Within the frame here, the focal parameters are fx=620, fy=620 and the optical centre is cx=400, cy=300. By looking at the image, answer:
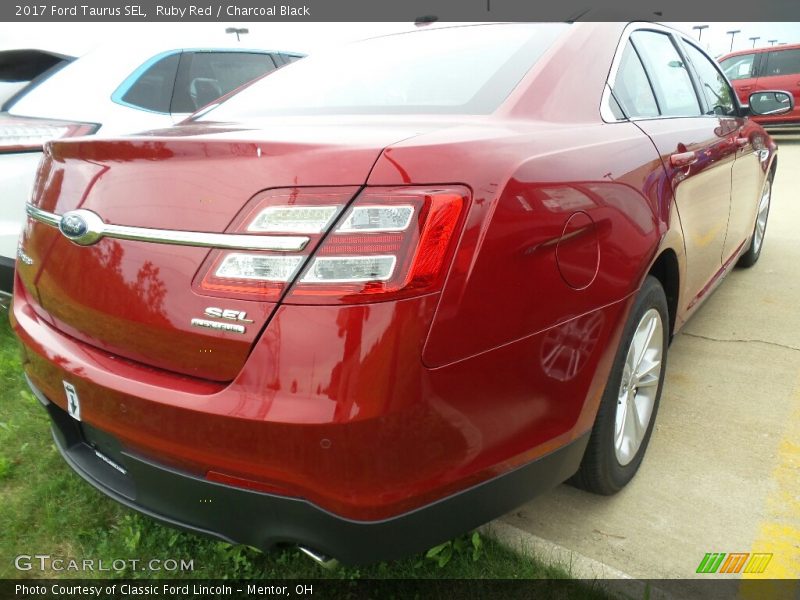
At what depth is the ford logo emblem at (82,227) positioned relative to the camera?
4.60 feet

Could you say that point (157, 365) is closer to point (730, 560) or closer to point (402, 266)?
point (402, 266)

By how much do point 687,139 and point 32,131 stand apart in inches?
115

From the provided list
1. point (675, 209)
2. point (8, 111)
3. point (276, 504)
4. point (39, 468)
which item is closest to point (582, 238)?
point (675, 209)

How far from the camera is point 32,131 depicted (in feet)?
9.80

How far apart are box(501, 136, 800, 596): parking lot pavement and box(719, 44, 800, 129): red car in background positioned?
1102 cm

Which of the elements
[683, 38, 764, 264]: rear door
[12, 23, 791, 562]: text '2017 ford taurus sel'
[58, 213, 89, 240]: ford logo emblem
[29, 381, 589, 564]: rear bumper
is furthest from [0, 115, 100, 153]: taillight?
[683, 38, 764, 264]: rear door

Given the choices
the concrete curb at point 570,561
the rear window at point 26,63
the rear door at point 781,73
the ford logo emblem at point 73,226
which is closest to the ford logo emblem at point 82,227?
the ford logo emblem at point 73,226

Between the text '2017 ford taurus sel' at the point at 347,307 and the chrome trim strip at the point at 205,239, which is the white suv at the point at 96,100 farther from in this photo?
the chrome trim strip at the point at 205,239

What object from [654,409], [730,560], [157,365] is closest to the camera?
[157,365]

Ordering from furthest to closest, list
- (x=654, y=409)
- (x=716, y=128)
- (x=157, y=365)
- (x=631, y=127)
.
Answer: (x=716, y=128) < (x=654, y=409) < (x=631, y=127) < (x=157, y=365)

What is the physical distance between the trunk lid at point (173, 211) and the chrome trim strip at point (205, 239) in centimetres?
1

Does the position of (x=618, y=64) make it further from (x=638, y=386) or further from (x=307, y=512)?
(x=307, y=512)

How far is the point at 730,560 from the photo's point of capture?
70.0 inches

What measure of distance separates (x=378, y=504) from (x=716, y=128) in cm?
239
